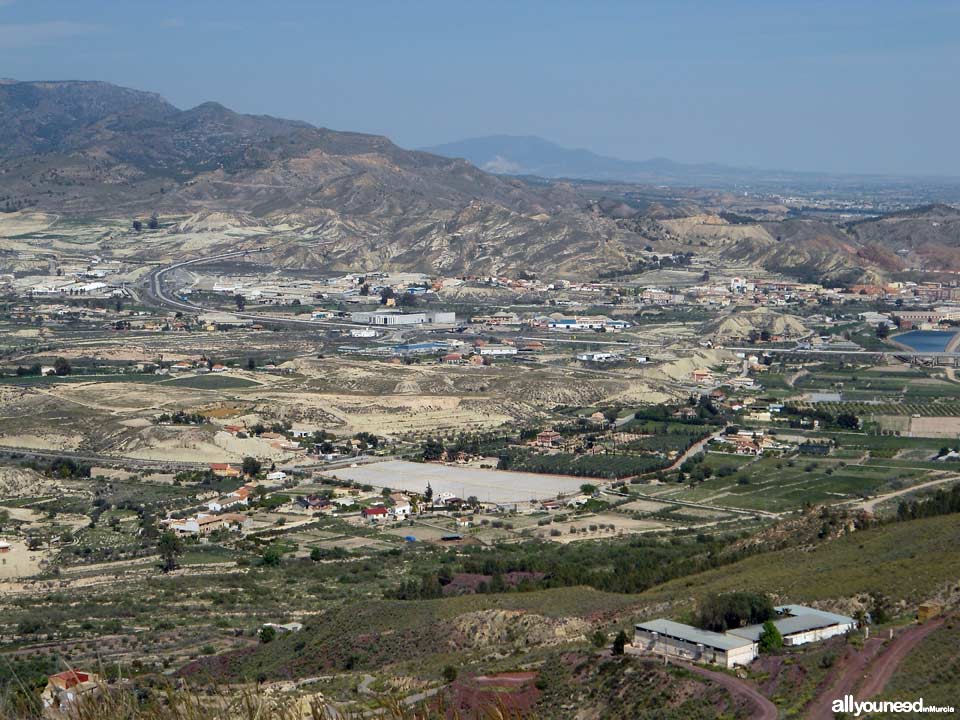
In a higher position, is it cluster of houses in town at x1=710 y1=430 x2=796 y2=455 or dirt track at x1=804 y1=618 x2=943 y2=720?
dirt track at x1=804 y1=618 x2=943 y2=720

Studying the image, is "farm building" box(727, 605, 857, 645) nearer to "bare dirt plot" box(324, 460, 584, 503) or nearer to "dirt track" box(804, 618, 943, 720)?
"dirt track" box(804, 618, 943, 720)

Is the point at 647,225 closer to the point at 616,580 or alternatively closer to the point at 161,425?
the point at 161,425

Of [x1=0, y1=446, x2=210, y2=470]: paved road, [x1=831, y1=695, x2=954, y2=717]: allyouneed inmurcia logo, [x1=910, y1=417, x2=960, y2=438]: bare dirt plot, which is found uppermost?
[x1=831, y1=695, x2=954, y2=717]: allyouneed inmurcia logo

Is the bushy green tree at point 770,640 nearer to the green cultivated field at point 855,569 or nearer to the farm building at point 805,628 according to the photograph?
the farm building at point 805,628

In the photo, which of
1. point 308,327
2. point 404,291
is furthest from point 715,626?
point 404,291

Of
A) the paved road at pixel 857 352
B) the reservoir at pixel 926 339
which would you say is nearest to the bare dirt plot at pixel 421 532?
the paved road at pixel 857 352

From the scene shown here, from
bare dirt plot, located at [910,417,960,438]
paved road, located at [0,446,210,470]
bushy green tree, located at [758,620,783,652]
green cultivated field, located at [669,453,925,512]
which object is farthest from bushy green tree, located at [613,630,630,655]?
bare dirt plot, located at [910,417,960,438]
